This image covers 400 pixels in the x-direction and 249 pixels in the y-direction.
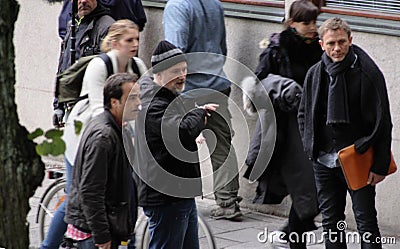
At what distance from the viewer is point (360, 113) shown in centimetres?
653

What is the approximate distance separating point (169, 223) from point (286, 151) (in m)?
1.20

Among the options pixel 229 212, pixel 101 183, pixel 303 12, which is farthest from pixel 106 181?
pixel 229 212

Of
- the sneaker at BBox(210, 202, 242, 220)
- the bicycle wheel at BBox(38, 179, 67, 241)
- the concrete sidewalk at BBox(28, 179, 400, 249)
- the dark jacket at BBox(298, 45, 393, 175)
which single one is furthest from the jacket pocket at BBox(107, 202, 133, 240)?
the sneaker at BBox(210, 202, 242, 220)

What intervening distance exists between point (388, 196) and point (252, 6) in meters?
2.04

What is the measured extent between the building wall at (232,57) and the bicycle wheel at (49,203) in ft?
5.56

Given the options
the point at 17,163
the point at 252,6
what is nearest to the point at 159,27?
the point at 252,6

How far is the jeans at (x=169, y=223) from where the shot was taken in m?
6.07

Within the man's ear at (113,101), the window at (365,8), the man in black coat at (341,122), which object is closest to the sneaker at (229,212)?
the window at (365,8)

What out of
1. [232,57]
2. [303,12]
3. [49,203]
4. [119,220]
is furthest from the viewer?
[232,57]

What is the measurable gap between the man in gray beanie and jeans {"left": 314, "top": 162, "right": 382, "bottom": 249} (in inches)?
38.5

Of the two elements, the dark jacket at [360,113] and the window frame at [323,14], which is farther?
the window frame at [323,14]

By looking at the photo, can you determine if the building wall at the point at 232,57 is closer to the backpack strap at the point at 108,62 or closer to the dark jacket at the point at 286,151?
the dark jacket at the point at 286,151

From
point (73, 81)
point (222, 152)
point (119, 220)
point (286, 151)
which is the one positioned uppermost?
point (73, 81)

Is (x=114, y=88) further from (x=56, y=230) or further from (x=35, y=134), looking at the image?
(x=35, y=134)
